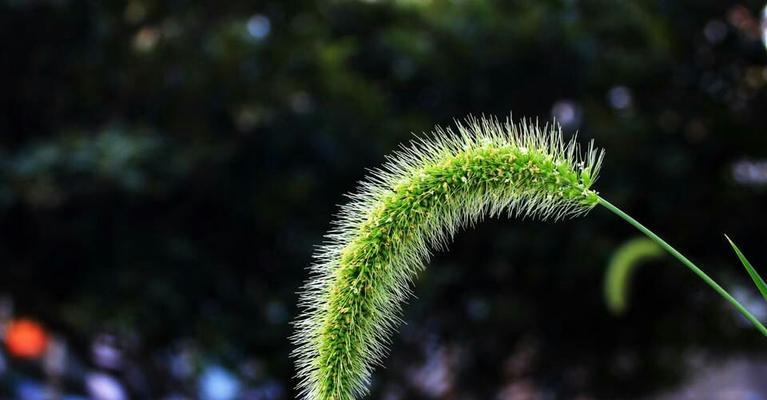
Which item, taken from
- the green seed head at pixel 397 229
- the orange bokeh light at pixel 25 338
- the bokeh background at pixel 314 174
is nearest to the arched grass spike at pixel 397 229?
the green seed head at pixel 397 229

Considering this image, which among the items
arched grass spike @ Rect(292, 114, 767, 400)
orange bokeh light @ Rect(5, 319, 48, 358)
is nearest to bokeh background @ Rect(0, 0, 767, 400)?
orange bokeh light @ Rect(5, 319, 48, 358)

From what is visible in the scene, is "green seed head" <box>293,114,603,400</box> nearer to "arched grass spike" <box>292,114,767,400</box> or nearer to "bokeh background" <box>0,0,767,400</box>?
"arched grass spike" <box>292,114,767,400</box>

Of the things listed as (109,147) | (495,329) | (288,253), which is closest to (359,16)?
(288,253)

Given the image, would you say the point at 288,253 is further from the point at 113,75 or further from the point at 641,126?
the point at 641,126

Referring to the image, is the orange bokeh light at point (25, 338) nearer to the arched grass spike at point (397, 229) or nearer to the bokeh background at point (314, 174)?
the bokeh background at point (314, 174)

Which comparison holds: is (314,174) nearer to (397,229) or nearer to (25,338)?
(25,338)


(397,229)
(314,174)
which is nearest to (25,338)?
(314,174)
